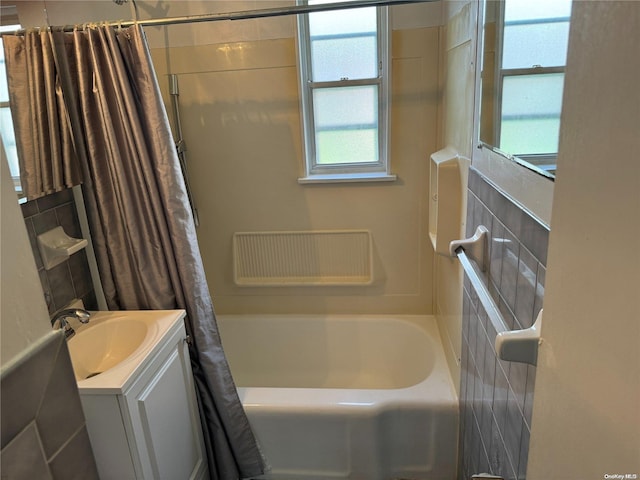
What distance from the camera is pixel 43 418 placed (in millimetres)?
632

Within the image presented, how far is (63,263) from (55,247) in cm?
13

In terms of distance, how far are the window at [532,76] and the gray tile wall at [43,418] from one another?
0.90m

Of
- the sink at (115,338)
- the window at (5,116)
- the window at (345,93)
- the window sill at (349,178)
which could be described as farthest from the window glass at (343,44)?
the sink at (115,338)

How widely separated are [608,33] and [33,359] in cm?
77

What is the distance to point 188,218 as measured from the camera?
68.4 inches

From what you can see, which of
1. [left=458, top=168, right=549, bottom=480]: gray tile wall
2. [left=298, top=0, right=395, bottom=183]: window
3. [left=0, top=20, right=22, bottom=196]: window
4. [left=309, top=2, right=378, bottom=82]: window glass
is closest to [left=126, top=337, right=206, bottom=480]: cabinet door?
[left=0, top=20, right=22, bottom=196]: window

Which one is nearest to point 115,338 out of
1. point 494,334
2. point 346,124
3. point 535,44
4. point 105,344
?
point 105,344

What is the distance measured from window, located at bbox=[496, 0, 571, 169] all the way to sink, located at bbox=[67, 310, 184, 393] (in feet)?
4.07

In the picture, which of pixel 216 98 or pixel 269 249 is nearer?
pixel 216 98

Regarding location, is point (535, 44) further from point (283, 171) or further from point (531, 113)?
point (283, 171)

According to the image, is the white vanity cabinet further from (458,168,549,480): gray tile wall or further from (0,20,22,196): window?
(458,168,549,480): gray tile wall

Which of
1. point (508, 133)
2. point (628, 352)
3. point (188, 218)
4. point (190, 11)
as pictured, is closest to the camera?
point (628, 352)

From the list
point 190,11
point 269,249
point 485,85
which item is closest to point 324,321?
point 269,249

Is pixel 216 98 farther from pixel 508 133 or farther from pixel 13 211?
pixel 13 211
